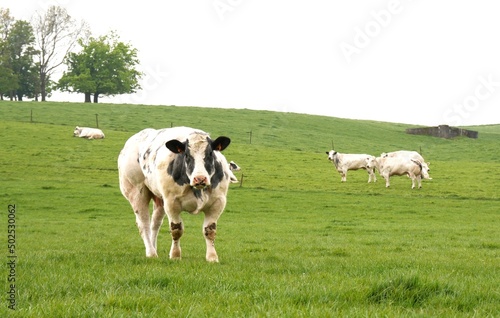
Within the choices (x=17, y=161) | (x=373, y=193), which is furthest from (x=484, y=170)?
(x=17, y=161)

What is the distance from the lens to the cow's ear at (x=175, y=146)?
10.1 m

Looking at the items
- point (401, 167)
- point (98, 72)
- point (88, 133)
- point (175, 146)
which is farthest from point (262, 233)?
point (98, 72)

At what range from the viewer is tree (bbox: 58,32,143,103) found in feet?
314

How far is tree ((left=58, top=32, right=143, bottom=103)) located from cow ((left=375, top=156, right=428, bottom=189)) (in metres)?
65.3

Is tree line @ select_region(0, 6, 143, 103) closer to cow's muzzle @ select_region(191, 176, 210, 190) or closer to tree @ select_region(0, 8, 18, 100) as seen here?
tree @ select_region(0, 8, 18, 100)

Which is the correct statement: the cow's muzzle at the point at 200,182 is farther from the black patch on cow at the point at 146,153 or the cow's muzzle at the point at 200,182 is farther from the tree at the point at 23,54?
the tree at the point at 23,54

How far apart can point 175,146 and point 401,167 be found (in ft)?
99.9

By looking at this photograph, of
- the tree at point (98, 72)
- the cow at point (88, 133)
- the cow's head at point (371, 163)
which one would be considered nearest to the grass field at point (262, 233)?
the cow at point (88, 133)

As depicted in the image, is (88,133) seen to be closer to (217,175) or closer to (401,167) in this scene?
(401,167)

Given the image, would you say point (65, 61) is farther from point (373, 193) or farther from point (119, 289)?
point (119, 289)

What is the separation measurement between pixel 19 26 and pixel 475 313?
331ft

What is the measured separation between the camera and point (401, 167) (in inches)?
1527

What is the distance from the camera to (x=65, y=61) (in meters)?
98.6

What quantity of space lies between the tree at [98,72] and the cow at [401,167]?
6530cm
